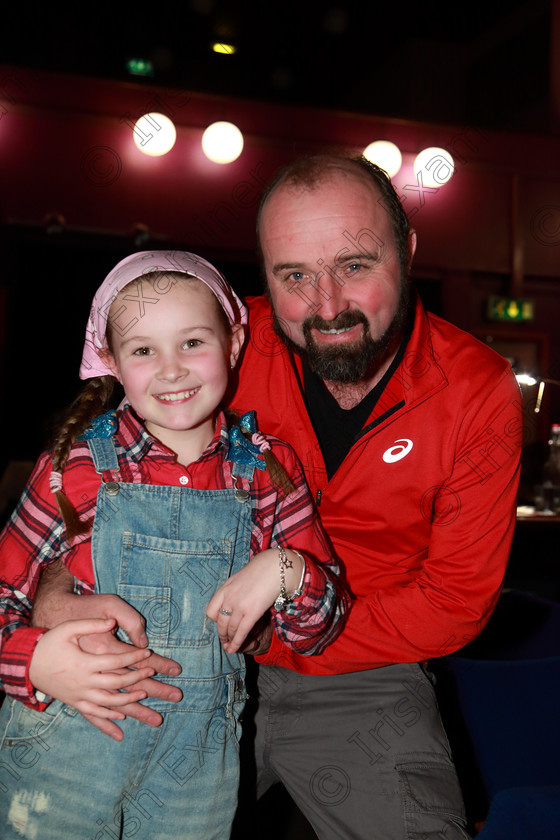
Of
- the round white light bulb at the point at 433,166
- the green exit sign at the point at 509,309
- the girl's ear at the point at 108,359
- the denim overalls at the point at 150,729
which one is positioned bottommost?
the denim overalls at the point at 150,729

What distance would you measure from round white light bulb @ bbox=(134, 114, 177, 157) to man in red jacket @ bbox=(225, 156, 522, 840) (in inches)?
179

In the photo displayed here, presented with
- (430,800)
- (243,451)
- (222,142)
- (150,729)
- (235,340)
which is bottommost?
(430,800)

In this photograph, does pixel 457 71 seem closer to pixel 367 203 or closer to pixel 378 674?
pixel 367 203

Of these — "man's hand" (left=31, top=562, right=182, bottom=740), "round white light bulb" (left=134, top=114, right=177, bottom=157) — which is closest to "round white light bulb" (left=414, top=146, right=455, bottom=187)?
"round white light bulb" (left=134, top=114, right=177, bottom=157)

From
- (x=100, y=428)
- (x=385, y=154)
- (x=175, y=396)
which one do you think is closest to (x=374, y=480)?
(x=175, y=396)

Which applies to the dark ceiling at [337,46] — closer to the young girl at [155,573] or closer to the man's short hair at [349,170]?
the man's short hair at [349,170]

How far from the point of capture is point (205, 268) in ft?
4.99

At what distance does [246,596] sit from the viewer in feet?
4.17

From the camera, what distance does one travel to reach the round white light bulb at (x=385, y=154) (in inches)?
253

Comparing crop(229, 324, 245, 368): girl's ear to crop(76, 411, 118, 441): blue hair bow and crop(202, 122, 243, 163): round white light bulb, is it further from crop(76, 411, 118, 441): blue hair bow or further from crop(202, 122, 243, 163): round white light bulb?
crop(202, 122, 243, 163): round white light bulb

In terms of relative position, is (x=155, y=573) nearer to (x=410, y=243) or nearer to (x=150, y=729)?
(x=150, y=729)

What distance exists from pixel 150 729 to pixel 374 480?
2.55ft

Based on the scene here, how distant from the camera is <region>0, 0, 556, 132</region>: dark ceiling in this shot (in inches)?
308

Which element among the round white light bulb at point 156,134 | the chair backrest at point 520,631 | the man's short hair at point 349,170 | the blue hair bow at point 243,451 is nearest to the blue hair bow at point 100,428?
the blue hair bow at point 243,451
